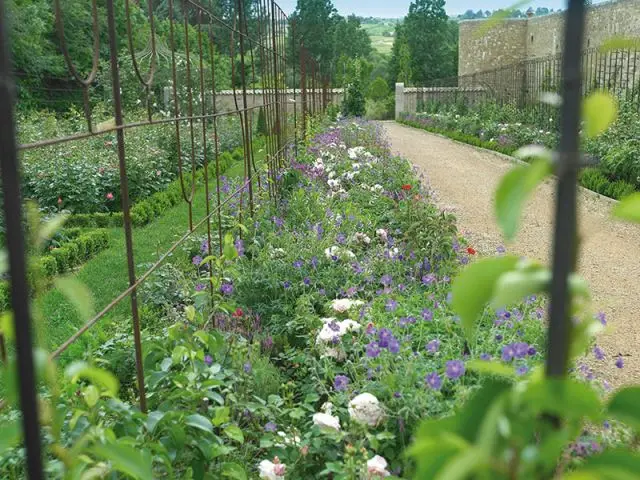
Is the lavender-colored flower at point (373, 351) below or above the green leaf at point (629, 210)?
below

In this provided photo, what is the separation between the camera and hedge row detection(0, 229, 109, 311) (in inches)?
213

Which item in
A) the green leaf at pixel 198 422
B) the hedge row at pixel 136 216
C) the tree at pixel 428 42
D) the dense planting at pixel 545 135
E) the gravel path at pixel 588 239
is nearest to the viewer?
the green leaf at pixel 198 422

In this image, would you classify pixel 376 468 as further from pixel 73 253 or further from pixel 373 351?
pixel 73 253

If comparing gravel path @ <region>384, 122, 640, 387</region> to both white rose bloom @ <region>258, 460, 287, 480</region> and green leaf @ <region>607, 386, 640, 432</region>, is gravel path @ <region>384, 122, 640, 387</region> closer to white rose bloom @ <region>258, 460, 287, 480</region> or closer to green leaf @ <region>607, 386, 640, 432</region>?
green leaf @ <region>607, 386, 640, 432</region>

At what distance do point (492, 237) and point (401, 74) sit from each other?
1415 inches

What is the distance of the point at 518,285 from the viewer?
430 mm

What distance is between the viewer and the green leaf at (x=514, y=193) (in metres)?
0.38

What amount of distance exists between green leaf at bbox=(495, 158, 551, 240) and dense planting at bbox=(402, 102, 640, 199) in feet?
17.8

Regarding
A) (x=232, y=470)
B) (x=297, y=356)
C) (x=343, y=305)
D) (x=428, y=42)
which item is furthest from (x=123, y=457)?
(x=428, y=42)

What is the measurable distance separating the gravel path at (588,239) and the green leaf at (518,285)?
0.04m

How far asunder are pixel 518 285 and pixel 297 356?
2.56m

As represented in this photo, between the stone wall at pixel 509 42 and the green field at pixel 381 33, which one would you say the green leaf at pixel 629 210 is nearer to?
the stone wall at pixel 509 42

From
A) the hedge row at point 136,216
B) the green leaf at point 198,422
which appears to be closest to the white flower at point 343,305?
the green leaf at point 198,422

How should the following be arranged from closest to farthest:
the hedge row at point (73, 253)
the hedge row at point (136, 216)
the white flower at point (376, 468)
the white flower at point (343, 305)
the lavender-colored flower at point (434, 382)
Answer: the white flower at point (376, 468)
the lavender-colored flower at point (434, 382)
the white flower at point (343, 305)
the hedge row at point (73, 253)
the hedge row at point (136, 216)
